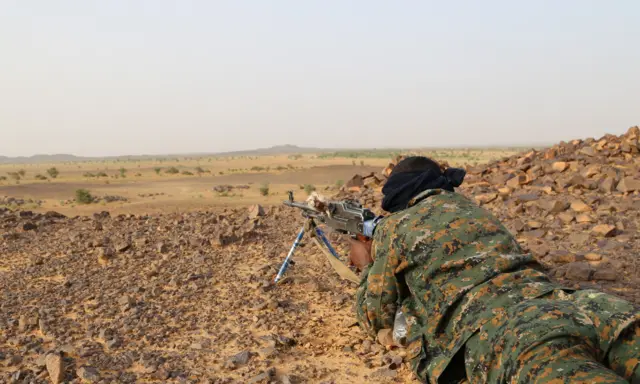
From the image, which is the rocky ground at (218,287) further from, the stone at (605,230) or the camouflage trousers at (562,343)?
the camouflage trousers at (562,343)

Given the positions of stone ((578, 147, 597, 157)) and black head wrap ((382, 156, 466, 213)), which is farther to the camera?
stone ((578, 147, 597, 157))

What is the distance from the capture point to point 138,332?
428cm

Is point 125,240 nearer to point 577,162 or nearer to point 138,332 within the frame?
point 138,332

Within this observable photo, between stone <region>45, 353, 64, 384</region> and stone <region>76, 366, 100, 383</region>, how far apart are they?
108 millimetres

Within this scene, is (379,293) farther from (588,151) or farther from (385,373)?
(588,151)

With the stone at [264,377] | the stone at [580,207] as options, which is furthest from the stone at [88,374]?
the stone at [580,207]

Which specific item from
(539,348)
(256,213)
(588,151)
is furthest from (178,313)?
(588,151)

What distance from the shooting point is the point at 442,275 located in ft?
8.76

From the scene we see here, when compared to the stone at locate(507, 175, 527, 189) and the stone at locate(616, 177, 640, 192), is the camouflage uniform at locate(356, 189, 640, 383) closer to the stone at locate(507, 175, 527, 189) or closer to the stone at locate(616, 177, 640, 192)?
the stone at locate(616, 177, 640, 192)

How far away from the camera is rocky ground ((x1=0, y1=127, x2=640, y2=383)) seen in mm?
3678

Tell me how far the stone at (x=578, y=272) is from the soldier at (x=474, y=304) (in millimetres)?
2852

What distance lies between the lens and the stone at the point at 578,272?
5.17 m

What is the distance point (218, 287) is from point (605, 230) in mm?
5127

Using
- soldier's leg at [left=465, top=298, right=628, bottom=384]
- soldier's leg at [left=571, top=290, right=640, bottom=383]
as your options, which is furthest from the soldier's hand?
soldier's leg at [left=571, top=290, right=640, bottom=383]
